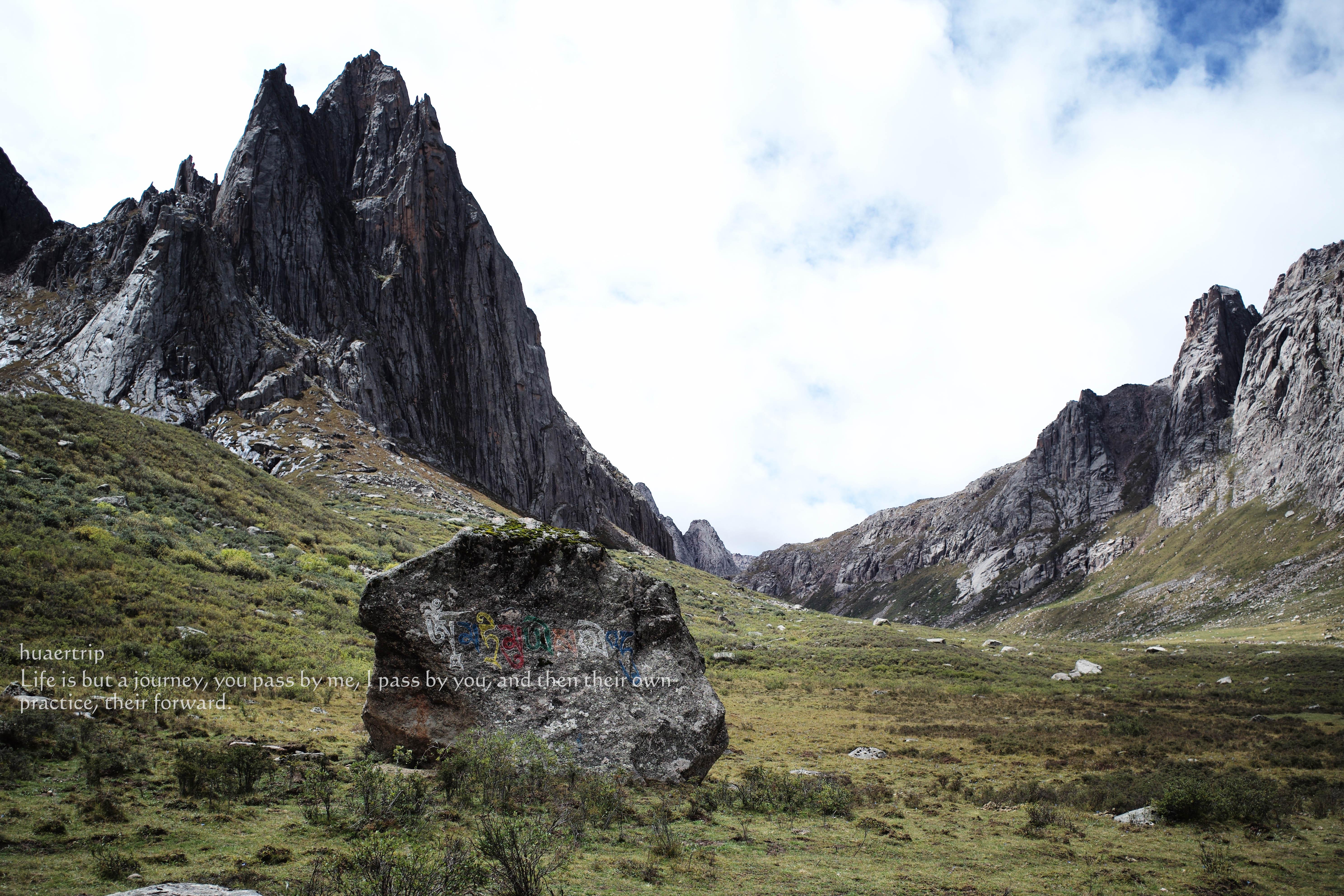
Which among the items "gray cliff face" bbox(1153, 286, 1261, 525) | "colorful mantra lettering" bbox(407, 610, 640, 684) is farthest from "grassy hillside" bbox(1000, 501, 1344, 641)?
"colorful mantra lettering" bbox(407, 610, 640, 684)

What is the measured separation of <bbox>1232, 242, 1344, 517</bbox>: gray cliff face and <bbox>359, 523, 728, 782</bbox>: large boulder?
487 ft

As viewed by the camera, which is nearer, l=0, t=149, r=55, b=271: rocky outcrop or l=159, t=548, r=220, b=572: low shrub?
l=159, t=548, r=220, b=572: low shrub

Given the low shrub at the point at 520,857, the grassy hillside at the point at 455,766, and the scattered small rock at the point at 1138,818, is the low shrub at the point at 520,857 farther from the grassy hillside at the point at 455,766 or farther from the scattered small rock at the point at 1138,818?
the scattered small rock at the point at 1138,818

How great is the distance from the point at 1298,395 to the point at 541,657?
180885mm

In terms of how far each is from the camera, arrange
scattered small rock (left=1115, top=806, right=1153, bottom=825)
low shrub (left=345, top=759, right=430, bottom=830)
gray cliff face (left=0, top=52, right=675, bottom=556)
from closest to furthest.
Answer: low shrub (left=345, top=759, right=430, bottom=830)
scattered small rock (left=1115, top=806, right=1153, bottom=825)
gray cliff face (left=0, top=52, right=675, bottom=556)

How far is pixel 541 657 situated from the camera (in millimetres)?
13516

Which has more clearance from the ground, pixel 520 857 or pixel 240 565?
pixel 240 565

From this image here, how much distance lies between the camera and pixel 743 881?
27.7 feet

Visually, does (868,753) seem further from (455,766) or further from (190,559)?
(190,559)

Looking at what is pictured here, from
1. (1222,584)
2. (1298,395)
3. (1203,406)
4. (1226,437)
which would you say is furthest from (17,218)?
(1203,406)

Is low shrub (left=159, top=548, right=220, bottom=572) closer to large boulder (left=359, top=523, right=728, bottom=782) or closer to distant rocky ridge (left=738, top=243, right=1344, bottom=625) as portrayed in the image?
large boulder (left=359, top=523, right=728, bottom=782)

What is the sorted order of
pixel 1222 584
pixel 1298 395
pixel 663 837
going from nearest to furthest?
pixel 663 837 → pixel 1222 584 → pixel 1298 395

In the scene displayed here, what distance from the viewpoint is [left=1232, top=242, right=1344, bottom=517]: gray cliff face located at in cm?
11912

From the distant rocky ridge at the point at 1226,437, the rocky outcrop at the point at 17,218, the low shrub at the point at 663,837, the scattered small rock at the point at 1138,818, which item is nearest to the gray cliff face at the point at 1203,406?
the distant rocky ridge at the point at 1226,437
